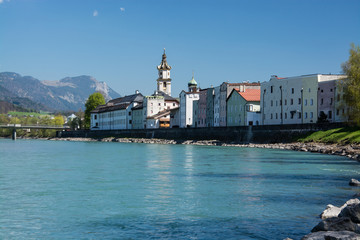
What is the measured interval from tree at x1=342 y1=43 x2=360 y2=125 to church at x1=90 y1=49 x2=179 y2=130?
223ft

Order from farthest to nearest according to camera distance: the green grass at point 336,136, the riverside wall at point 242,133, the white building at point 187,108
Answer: the white building at point 187,108
the riverside wall at point 242,133
the green grass at point 336,136

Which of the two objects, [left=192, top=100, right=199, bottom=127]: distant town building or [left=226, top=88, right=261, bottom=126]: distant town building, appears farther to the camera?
[left=192, top=100, right=199, bottom=127]: distant town building

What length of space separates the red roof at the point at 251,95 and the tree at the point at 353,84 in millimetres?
29926

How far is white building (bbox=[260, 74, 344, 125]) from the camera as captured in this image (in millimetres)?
73938

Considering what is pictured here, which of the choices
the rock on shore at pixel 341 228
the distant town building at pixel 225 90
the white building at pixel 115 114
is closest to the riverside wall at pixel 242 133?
the distant town building at pixel 225 90

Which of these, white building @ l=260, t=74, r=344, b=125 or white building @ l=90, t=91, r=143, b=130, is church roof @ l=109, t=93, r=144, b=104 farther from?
white building @ l=260, t=74, r=344, b=125

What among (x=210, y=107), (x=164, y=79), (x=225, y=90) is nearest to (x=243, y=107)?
(x=225, y=90)

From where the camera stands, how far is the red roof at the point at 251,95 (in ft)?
293

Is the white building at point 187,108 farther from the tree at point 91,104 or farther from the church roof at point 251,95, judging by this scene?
the tree at point 91,104

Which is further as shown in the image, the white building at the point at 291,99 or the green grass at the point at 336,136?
the white building at the point at 291,99

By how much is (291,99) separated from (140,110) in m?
58.2

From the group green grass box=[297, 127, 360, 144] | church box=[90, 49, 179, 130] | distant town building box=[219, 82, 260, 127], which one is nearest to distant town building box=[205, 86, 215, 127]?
distant town building box=[219, 82, 260, 127]

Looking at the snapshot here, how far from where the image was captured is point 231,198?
819 inches

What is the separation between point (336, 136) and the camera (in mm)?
58094
